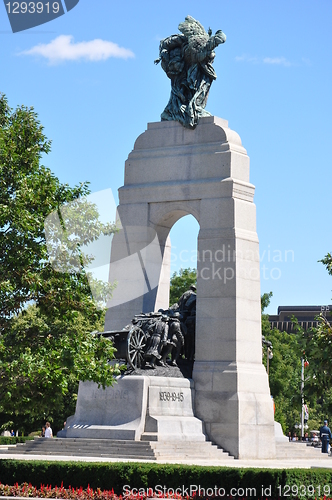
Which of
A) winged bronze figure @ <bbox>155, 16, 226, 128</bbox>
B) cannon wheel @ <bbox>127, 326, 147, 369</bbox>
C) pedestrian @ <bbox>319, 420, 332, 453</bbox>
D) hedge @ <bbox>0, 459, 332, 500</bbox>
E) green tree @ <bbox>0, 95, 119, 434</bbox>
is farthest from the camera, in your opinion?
pedestrian @ <bbox>319, 420, 332, 453</bbox>

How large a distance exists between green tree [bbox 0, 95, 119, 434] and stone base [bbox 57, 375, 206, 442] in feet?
10.7

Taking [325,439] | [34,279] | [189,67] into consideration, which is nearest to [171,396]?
[34,279]

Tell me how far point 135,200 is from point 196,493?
530 inches

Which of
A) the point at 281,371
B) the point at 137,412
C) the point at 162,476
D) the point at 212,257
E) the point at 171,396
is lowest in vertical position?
the point at 162,476

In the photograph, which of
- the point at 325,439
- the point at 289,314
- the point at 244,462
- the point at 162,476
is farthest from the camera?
the point at 289,314

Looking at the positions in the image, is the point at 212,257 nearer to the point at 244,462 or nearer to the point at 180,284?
the point at 244,462

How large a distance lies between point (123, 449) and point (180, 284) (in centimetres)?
3146

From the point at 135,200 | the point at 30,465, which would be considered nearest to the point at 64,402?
the point at 135,200

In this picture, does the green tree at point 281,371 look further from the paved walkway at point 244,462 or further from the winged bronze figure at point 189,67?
the paved walkway at point 244,462

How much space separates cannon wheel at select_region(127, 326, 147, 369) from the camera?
26748mm

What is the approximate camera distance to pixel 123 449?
24.6 metres

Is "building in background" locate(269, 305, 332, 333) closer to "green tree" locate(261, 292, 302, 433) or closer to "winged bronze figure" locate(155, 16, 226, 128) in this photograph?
"green tree" locate(261, 292, 302, 433)

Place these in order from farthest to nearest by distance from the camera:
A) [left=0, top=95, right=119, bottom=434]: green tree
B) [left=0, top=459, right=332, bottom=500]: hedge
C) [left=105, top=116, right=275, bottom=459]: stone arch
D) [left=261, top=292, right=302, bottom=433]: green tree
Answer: [left=261, top=292, right=302, bottom=433]: green tree
[left=105, top=116, right=275, bottom=459]: stone arch
[left=0, top=95, right=119, bottom=434]: green tree
[left=0, top=459, right=332, bottom=500]: hedge

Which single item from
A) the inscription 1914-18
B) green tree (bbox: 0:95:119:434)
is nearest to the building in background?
the inscription 1914-18
